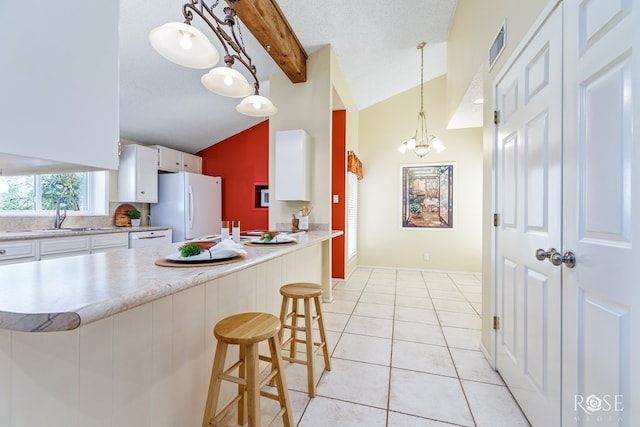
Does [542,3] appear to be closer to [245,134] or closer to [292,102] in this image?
[292,102]

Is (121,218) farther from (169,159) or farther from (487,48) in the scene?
(487,48)

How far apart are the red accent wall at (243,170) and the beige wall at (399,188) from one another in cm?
195

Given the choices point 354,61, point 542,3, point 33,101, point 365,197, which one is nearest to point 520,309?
point 542,3

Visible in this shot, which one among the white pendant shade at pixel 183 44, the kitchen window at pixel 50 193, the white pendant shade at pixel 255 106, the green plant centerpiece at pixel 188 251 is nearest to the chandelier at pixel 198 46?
the white pendant shade at pixel 183 44

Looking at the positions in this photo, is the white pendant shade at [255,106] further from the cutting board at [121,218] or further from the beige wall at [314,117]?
the cutting board at [121,218]

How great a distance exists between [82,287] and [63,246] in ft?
9.33

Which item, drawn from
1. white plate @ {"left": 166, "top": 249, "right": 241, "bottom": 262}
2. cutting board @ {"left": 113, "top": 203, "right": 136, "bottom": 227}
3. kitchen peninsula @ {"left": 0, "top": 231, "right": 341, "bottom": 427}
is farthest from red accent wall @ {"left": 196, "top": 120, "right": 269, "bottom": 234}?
white plate @ {"left": 166, "top": 249, "right": 241, "bottom": 262}

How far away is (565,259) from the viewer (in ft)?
3.74

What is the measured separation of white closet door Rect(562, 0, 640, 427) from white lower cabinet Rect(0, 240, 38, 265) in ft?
13.0

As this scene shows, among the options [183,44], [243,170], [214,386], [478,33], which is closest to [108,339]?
[214,386]

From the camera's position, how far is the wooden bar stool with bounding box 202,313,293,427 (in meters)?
1.12

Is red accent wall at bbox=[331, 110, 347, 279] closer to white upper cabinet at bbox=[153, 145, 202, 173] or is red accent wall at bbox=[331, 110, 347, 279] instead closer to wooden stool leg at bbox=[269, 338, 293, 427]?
white upper cabinet at bbox=[153, 145, 202, 173]

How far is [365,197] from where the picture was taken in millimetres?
5438

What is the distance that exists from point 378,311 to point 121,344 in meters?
2.63
